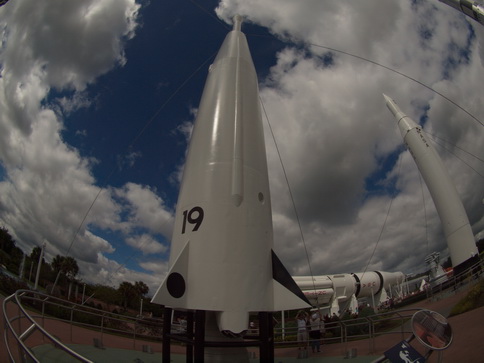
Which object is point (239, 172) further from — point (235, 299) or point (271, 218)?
point (235, 299)

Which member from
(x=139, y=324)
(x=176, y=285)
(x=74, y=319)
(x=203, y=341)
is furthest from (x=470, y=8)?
(x=74, y=319)

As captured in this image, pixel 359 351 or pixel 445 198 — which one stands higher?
pixel 445 198

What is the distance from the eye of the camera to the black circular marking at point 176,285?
4848mm

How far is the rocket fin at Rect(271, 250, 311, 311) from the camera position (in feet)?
16.7

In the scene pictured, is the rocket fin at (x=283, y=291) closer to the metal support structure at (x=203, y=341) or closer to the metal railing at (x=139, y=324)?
the metal support structure at (x=203, y=341)

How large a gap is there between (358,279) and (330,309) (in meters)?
3.51

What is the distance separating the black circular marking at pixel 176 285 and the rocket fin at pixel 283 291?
1.72 m

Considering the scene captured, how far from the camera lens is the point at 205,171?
5621 mm

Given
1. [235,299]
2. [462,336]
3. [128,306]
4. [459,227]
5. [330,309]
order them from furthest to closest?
[128,306]
[330,309]
[459,227]
[462,336]
[235,299]

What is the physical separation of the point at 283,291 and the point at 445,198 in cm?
1812

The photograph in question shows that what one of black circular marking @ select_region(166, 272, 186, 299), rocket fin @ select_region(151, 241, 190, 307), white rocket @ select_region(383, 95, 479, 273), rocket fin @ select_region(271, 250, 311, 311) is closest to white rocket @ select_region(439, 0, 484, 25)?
rocket fin @ select_region(271, 250, 311, 311)

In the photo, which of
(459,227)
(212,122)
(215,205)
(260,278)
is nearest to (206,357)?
(260,278)

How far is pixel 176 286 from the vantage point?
490cm

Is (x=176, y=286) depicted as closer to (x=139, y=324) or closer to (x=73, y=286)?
(x=139, y=324)
